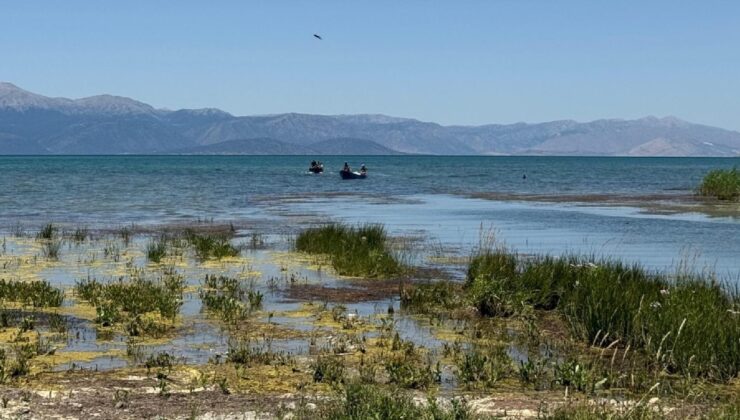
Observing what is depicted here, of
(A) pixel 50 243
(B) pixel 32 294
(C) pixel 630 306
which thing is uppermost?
(C) pixel 630 306

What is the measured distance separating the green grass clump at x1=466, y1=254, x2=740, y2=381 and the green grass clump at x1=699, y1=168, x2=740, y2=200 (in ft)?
145

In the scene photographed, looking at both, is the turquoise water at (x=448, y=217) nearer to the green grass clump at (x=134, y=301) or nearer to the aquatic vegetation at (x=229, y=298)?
the aquatic vegetation at (x=229, y=298)

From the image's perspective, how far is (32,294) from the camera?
18562 millimetres

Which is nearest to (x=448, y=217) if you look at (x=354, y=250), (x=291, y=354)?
(x=354, y=250)

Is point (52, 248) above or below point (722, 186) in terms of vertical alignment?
below

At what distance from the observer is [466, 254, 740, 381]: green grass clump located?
13016mm

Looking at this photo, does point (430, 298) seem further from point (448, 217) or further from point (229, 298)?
point (448, 217)

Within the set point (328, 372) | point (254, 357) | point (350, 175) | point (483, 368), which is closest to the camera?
point (328, 372)

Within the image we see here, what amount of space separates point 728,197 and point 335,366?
2130 inches

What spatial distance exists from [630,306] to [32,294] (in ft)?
40.2

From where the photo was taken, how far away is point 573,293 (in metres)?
17.5

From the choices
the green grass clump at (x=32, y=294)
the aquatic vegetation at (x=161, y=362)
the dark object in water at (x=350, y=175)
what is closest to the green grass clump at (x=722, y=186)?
the dark object in water at (x=350, y=175)

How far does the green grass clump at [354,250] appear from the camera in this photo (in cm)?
2370

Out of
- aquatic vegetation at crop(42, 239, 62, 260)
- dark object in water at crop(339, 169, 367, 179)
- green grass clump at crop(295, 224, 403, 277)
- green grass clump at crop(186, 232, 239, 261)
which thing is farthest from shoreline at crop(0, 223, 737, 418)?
dark object in water at crop(339, 169, 367, 179)
